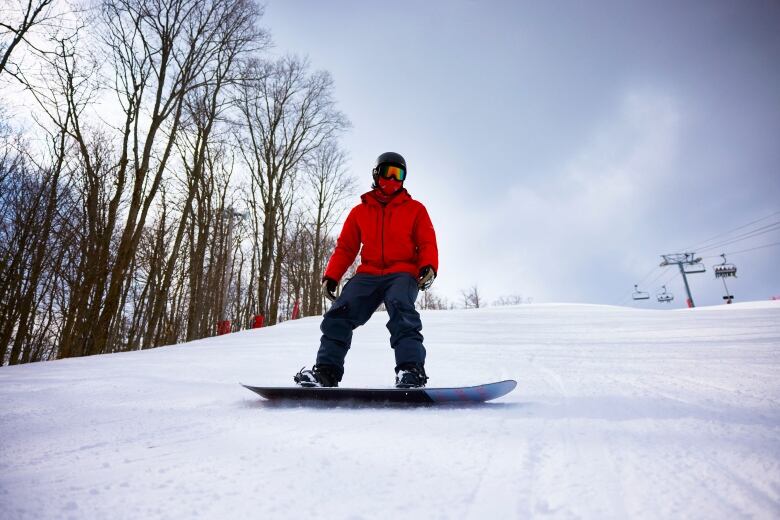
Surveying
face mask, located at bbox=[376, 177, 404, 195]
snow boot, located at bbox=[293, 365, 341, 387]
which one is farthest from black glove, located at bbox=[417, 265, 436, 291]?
snow boot, located at bbox=[293, 365, 341, 387]

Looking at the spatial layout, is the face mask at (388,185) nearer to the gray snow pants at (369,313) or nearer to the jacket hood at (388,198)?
the jacket hood at (388,198)

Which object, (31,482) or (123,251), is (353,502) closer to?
(31,482)

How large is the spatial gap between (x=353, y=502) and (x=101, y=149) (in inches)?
655

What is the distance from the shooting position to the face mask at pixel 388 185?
8.72 ft

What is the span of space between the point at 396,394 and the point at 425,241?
3.69 feet

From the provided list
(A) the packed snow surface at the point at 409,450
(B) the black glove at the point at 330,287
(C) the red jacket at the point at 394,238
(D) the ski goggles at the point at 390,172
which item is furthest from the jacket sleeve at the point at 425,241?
(A) the packed snow surface at the point at 409,450

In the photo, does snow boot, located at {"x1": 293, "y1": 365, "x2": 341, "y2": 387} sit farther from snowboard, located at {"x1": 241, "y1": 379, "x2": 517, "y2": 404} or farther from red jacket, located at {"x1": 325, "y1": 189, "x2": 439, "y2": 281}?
red jacket, located at {"x1": 325, "y1": 189, "x2": 439, "y2": 281}

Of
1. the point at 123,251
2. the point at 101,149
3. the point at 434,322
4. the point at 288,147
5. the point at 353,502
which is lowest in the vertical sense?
the point at 353,502

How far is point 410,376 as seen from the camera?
1.94 meters

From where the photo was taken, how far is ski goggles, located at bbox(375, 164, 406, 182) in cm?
267

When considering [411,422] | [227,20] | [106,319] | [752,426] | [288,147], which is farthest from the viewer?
[288,147]

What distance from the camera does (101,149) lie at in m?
12.7

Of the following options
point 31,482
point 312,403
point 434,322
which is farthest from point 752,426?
point 434,322

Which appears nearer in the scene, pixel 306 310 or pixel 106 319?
pixel 106 319
